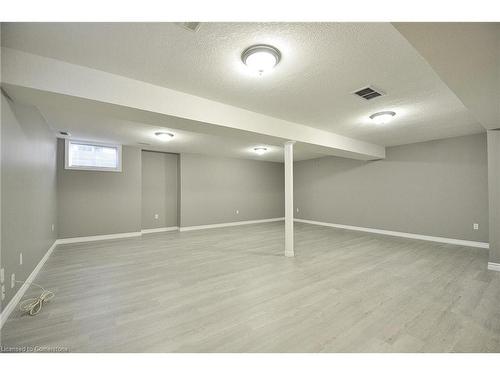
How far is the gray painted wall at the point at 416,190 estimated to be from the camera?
4.45 metres

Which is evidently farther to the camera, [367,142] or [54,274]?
[367,142]

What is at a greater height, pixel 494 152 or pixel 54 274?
pixel 494 152

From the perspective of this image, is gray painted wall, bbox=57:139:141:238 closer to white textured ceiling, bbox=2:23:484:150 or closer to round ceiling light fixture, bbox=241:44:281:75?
white textured ceiling, bbox=2:23:484:150

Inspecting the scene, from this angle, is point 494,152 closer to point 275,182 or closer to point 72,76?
point 72,76

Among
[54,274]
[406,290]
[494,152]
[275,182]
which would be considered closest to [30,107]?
[54,274]

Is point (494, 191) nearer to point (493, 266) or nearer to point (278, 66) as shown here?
point (493, 266)

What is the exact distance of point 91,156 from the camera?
5.26m

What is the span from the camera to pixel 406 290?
2.47 m

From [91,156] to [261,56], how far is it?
550 centimetres

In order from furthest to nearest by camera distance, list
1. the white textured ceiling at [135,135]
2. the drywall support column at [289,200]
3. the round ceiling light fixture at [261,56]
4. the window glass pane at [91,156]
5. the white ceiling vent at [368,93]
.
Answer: the window glass pane at [91,156]
the drywall support column at [289,200]
the white textured ceiling at [135,135]
the white ceiling vent at [368,93]
the round ceiling light fixture at [261,56]

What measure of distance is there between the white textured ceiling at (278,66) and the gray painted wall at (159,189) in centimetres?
448

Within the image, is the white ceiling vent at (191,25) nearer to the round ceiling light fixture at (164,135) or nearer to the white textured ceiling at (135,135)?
the white textured ceiling at (135,135)

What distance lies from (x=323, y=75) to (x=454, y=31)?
3.68ft

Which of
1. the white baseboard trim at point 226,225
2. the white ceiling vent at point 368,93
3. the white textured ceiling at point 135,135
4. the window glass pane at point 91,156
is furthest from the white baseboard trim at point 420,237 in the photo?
the window glass pane at point 91,156
